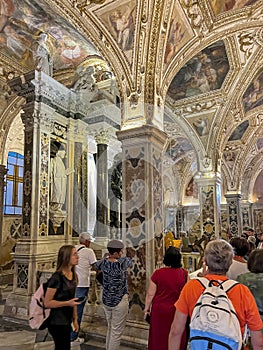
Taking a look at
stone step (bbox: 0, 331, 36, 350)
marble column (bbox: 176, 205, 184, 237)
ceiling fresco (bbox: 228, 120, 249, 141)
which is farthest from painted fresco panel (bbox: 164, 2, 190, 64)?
marble column (bbox: 176, 205, 184, 237)

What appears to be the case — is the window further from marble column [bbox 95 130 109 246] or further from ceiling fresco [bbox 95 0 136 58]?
ceiling fresco [bbox 95 0 136 58]

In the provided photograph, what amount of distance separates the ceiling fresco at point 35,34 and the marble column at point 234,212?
35.7ft

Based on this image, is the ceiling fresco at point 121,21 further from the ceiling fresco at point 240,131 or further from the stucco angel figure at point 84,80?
the ceiling fresco at point 240,131

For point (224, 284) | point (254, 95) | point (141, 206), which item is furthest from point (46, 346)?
point (254, 95)

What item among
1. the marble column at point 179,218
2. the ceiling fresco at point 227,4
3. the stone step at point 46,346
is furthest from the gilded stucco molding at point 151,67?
the marble column at point 179,218

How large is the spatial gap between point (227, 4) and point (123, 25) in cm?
210

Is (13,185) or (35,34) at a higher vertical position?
(35,34)

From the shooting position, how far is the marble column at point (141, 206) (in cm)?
533

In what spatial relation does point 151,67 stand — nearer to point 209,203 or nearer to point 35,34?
point 35,34

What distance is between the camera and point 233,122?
10.5 m

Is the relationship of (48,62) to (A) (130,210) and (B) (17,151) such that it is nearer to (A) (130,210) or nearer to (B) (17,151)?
(A) (130,210)

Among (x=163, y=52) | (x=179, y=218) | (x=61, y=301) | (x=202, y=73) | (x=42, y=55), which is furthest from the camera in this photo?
(x=179, y=218)

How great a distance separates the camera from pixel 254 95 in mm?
9672

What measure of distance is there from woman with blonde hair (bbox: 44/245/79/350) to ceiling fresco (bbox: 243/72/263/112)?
327 inches
